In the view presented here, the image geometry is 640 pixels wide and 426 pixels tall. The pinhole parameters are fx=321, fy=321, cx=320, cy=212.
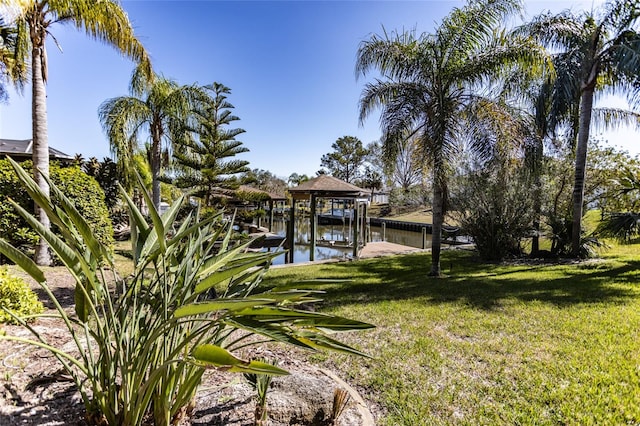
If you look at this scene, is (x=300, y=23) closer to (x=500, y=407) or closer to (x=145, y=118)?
(x=145, y=118)

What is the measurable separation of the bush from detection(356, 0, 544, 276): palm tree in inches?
249

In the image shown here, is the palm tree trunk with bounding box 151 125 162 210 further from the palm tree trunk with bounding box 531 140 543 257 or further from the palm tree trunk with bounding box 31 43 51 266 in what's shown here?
the palm tree trunk with bounding box 531 140 543 257

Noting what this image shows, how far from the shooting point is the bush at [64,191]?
5.86 m

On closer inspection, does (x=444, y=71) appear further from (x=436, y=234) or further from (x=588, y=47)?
(x=588, y=47)

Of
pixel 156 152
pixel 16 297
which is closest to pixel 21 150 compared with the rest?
pixel 156 152

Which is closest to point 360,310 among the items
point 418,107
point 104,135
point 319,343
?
point 319,343

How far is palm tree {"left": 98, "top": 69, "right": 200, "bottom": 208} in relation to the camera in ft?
33.2

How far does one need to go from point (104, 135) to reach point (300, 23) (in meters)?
7.45

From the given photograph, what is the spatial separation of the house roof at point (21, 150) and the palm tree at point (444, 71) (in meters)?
10.6

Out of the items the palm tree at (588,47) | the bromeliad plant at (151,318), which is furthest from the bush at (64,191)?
the palm tree at (588,47)

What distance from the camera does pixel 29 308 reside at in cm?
283

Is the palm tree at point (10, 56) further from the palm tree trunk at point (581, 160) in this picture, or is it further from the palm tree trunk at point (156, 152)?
the palm tree trunk at point (581, 160)

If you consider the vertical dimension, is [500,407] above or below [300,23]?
below

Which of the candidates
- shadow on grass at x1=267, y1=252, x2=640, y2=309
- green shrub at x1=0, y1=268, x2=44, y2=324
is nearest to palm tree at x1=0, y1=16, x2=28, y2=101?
green shrub at x1=0, y1=268, x2=44, y2=324
